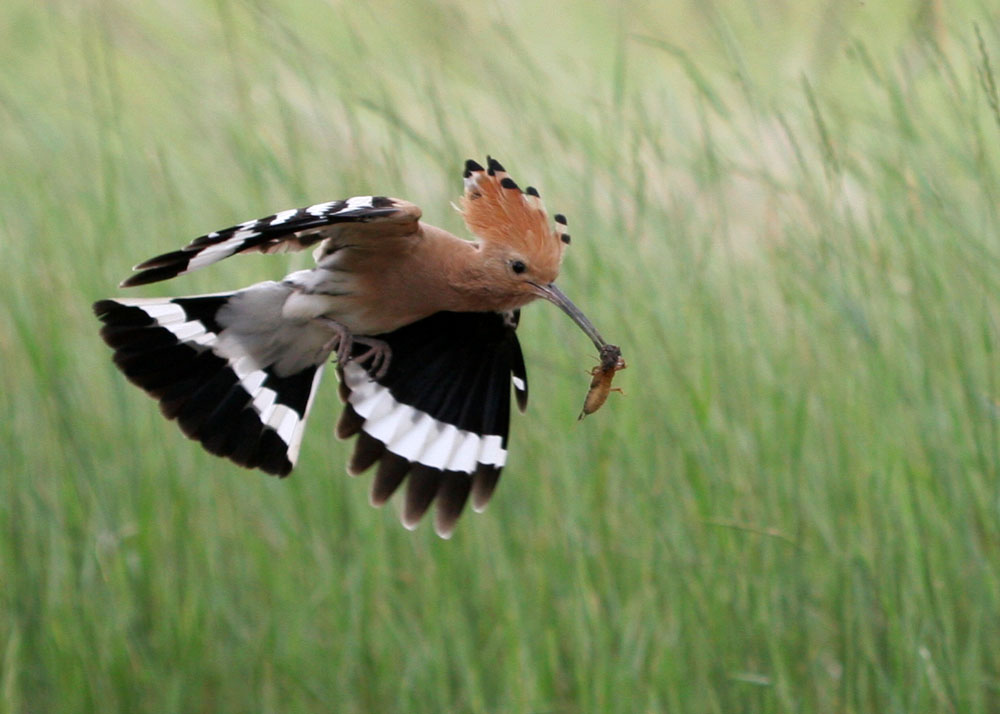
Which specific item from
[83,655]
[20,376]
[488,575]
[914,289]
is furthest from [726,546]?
[20,376]

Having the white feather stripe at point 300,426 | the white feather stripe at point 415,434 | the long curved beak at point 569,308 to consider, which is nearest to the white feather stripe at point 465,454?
the white feather stripe at point 415,434

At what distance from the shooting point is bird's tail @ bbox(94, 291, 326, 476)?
1.71m

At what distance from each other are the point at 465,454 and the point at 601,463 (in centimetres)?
25

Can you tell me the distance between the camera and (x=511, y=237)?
5.27 ft

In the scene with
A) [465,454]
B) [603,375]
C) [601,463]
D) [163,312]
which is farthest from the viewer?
[601,463]

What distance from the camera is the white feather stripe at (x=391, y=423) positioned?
1.84 m

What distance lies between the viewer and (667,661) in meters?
1.84

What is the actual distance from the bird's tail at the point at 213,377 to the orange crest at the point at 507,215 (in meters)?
0.31

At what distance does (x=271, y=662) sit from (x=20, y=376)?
61cm

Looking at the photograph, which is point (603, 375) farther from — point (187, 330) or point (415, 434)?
point (187, 330)

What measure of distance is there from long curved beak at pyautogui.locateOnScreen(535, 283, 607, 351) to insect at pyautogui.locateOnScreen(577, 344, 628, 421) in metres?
0.01

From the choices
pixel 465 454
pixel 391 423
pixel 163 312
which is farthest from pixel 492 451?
pixel 163 312

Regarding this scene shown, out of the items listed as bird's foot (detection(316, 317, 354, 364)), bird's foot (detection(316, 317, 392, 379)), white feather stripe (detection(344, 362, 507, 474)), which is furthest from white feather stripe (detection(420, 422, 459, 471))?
bird's foot (detection(316, 317, 354, 364))

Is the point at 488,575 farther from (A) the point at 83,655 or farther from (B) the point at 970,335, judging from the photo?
(B) the point at 970,335
